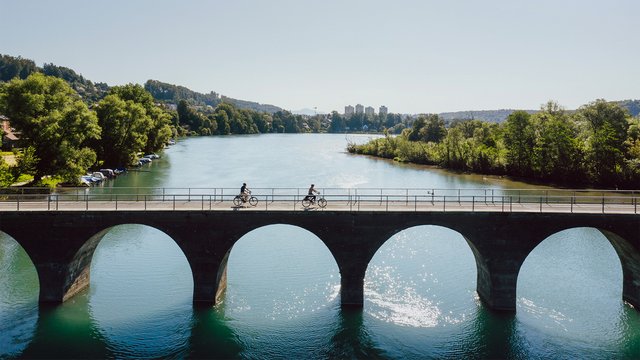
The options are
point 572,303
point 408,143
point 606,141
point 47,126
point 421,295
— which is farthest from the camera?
point 408,143

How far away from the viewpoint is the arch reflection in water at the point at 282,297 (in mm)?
27875

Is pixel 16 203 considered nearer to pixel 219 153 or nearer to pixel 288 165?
pixel 288 165

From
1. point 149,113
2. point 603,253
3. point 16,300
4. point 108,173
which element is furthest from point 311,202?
point 149,113

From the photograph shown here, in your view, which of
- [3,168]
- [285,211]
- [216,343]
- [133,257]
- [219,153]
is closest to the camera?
[216,343]

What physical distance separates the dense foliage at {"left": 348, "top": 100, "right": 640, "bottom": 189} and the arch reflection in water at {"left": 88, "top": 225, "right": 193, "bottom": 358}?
64.5 meters

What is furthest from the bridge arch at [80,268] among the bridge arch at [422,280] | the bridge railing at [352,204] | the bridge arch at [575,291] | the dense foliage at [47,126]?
the bridge arch at [575,291]

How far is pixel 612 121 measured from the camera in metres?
79.9

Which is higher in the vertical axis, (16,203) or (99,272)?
(16,203)

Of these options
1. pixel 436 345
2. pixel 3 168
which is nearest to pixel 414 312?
pixel 436 345

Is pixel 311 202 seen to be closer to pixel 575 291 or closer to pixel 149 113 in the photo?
pixel 575 291

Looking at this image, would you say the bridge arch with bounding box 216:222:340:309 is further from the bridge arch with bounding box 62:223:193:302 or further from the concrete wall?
the bridge arch with bounding box 62:223:193:302

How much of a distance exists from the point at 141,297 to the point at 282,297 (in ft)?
31.4

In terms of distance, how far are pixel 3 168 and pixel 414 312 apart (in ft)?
132

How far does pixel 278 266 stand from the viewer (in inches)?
1549
